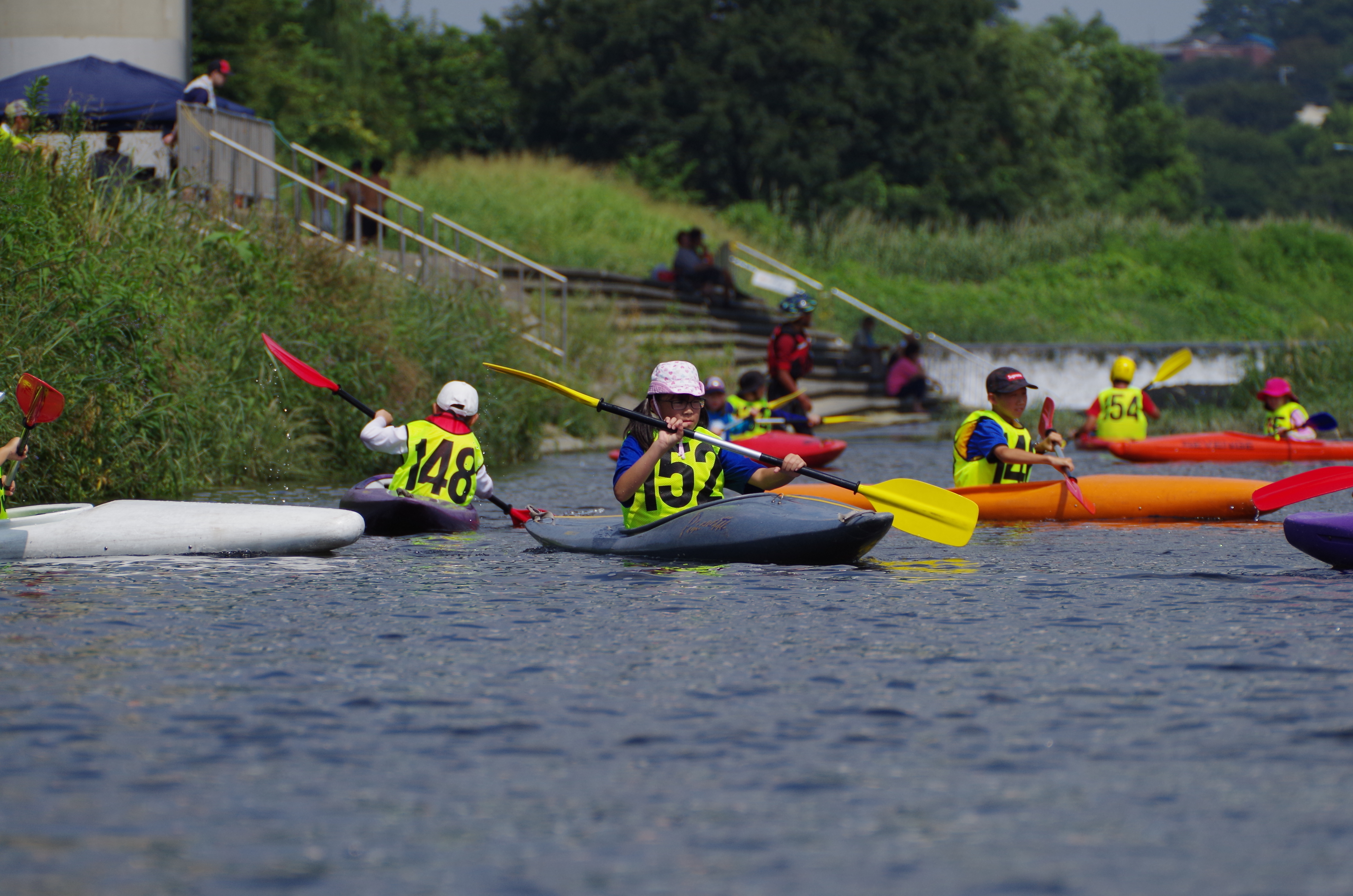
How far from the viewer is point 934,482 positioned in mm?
13070

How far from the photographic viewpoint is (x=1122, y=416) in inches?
597

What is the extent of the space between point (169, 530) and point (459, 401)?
6.13 feet

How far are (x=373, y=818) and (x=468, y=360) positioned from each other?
1112 cm

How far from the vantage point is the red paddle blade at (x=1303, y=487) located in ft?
26.2

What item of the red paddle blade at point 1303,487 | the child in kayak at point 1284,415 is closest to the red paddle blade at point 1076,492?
the red paddle blade at point 1303,487

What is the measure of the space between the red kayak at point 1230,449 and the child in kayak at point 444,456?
24.4 feet

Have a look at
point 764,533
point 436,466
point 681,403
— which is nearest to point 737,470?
point 764,533

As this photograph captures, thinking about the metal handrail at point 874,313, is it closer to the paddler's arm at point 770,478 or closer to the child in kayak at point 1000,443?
the child in kayak at point 1000,443

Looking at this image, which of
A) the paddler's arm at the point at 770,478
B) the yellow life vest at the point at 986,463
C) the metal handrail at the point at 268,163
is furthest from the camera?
the metal handrail at the point at 268,163

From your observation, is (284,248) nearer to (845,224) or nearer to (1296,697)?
(1296,697)

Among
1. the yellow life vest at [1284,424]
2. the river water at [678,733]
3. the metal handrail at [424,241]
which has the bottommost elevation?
the river water at [678,733]

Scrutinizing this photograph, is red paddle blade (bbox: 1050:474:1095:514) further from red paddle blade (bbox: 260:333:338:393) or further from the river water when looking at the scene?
red paddle blade (bbox: 260:333:338:393)

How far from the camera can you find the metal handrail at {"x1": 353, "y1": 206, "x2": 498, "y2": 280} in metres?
16.2

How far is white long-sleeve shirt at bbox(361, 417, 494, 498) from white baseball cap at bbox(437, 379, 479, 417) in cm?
27
